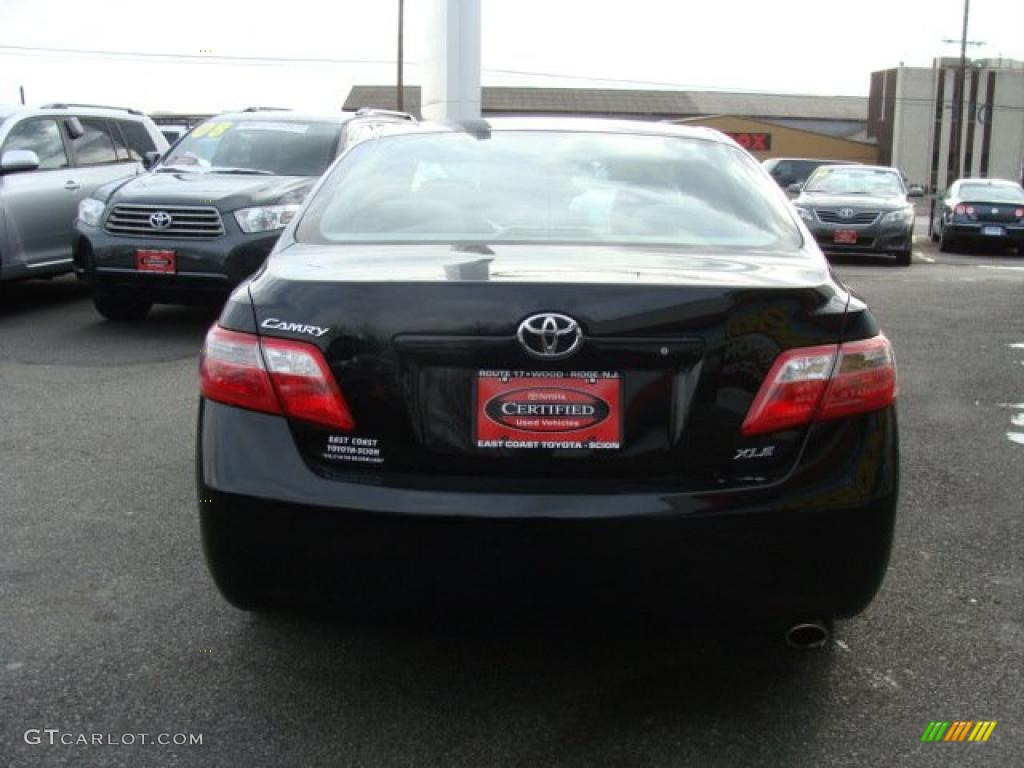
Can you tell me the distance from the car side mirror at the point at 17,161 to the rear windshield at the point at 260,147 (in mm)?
1040

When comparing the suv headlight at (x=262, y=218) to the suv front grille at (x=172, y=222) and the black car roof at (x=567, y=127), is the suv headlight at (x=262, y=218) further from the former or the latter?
the black car roof at (x=567, y=127)

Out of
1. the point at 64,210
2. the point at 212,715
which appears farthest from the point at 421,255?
the point at 64,210

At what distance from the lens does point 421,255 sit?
2924mm

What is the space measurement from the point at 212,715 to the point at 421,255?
128 centimetres

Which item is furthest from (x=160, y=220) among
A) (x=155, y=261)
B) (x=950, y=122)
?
(x=950, y=122)

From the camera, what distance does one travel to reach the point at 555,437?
259 cm

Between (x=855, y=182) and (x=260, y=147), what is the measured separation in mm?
11309

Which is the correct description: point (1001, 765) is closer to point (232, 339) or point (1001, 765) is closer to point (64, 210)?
point (232, 339)

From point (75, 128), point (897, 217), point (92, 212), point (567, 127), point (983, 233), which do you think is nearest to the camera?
point (567, 127)

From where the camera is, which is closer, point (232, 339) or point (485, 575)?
point (485, 575)

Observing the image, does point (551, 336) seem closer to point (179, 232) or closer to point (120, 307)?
point (179, 232)

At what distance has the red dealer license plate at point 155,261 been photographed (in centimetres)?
798

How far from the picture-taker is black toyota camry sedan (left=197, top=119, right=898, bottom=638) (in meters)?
2.57

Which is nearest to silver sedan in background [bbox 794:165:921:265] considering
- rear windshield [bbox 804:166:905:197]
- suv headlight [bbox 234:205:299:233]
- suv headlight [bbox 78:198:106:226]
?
rear windshield [bbox 804:166:905:197]
